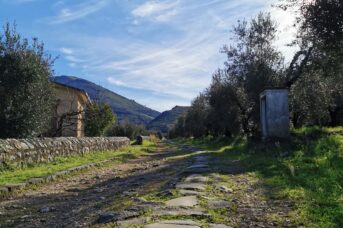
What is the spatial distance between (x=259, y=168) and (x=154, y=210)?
6.89 m

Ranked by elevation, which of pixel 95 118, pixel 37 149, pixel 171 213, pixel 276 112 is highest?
pixel 95 118

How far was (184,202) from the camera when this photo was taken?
6.93 m

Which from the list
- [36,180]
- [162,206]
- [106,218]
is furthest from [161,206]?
[36,180]

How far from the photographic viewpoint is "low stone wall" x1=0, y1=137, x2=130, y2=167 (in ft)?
44.0

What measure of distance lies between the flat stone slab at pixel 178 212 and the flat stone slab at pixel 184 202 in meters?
0.33

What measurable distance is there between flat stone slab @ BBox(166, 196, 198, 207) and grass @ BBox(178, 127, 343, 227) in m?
1.52

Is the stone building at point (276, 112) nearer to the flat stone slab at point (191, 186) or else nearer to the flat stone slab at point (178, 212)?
the flat stone slab at point (191, 186)

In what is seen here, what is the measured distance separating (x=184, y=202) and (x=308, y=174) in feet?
14.9

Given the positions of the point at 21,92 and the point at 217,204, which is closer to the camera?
the point at 217,204

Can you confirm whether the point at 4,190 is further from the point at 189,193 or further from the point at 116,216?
the point at 116,216

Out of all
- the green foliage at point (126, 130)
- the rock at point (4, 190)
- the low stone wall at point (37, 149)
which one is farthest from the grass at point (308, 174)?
the green foliage at point (126, 130)

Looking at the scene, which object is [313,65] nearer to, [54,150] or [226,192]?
[54,150]

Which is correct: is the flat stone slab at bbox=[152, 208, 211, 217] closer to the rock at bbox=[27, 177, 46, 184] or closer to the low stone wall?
the rock at bbox=[27, 177, 46, 184]

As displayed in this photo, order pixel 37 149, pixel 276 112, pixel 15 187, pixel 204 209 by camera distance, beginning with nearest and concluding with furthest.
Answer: pixel 204 209, pixel 15 187, pixel 37 149, pixel 276 112
